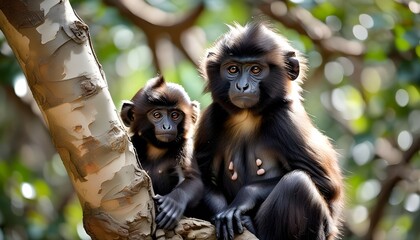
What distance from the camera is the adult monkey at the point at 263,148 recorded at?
16.6ft

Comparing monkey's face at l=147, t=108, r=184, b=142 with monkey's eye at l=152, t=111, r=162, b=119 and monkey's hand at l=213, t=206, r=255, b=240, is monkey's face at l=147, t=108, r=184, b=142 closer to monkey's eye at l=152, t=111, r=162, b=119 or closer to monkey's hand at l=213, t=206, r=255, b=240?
monkey's eye at l=152, t=111, r=162, b=119

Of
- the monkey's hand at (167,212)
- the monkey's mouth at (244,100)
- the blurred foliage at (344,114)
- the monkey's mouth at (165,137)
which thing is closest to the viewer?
the monkey's hand at (167,212)

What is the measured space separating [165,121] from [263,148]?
714 millimetres

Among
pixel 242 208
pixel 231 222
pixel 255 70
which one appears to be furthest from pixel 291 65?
pixel 231 222

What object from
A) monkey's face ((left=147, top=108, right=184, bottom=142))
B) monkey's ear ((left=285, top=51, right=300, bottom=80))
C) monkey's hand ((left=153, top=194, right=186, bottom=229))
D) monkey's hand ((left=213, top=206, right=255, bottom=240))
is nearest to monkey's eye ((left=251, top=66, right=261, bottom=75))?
monkey's ear ((left=285, top=51, right=300, bottom=80))

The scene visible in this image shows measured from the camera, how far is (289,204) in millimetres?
5012

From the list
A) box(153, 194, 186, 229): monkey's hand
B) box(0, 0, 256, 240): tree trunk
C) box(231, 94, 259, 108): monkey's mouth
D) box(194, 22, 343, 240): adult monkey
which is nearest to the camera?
box(0, 0, 256, 240): tree trunk

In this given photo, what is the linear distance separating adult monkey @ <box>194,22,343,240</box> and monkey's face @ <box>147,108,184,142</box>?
0.19 metres

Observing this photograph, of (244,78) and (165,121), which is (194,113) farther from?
(244,78)

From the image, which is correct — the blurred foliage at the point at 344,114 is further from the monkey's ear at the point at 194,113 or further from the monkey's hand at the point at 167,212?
the monkey's hand at the point at 167,212

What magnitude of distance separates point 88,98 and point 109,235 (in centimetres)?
74

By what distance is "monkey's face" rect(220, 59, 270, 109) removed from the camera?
534cm

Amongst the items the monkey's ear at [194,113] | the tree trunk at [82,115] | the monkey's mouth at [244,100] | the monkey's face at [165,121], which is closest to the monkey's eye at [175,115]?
the monkey's face at [165,121]

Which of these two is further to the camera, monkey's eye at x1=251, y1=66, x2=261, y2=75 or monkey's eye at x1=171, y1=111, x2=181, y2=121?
monkey's eye at x1=171, y1=111, x2=181, y2=121
